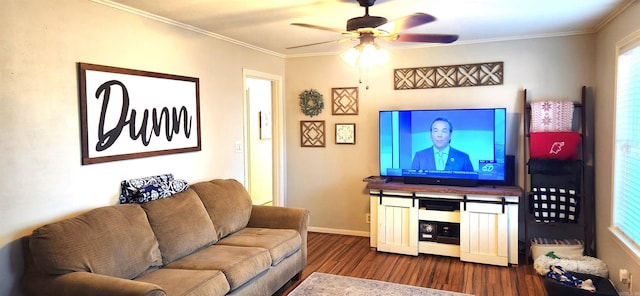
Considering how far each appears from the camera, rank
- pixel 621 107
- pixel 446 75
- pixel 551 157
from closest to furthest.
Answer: pixel 621 107, pixel 551 157, pixel 446 75

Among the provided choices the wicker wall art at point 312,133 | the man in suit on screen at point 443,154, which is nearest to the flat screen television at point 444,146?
the man in suit on screen at point 443,154

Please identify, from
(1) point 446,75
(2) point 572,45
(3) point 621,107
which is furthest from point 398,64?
(3) point 621,107

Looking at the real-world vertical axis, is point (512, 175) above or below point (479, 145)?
below

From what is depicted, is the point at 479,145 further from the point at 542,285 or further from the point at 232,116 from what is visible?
the point at 232,116

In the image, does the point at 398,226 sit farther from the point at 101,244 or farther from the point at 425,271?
the point at 101,244

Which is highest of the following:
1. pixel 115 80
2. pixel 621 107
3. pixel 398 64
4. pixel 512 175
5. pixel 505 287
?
pixel 398 64

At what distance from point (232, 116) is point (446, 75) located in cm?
239

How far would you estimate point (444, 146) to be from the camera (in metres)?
4.18

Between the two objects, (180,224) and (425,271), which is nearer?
(180,224)

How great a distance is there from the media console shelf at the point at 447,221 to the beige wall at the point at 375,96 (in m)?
0.63

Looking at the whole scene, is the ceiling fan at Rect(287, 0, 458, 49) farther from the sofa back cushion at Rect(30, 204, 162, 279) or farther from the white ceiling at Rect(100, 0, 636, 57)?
the sofa back cushion at Rect(30, 204, 162, 279)

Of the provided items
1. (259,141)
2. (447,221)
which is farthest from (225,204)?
(259,141)

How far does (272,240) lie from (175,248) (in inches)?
30.2

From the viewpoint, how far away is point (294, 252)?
3547 millimetres
